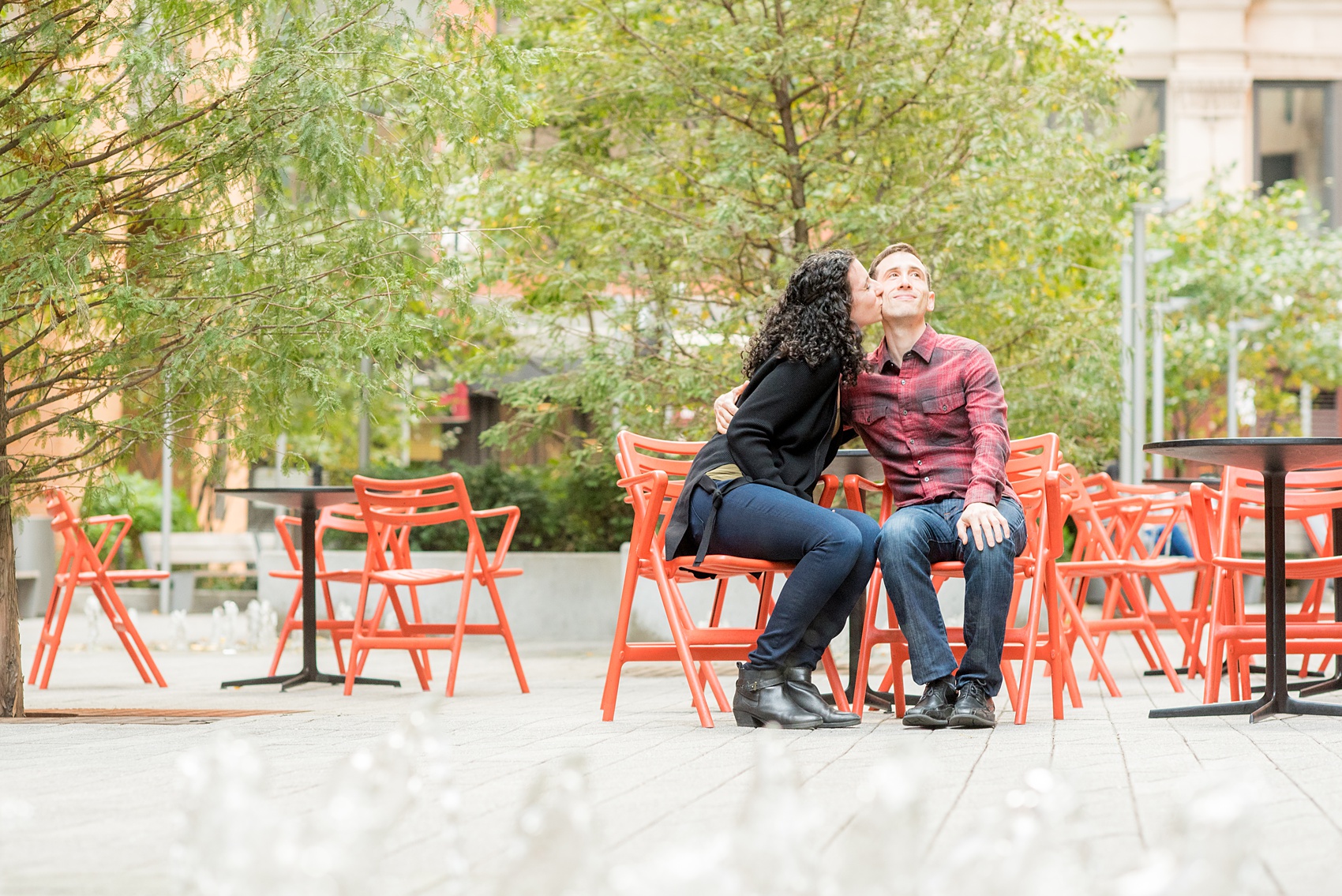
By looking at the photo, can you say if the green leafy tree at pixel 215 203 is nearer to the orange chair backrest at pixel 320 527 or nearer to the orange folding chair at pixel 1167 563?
the orange chair backrest at pixel 320 527

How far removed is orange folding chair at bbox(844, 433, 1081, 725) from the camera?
4867 millimetres

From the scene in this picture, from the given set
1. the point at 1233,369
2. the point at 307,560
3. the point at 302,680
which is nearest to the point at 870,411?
the point at 307,560

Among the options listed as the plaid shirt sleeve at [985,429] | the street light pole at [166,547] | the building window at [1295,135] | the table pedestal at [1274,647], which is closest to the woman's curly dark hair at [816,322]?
the plaid shirt sleeve at [985,429]

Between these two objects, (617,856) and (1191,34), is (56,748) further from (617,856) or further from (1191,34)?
(1191,34)

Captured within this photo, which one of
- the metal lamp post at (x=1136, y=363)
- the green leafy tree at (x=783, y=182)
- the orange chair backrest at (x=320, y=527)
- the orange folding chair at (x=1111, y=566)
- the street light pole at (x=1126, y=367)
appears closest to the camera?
the orange folding chair at (x=1111, y=566)

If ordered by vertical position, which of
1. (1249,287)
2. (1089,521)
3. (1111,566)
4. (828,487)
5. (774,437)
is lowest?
(1111,566)

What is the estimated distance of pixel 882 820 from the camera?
5.49 feet

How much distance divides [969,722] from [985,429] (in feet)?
3.17

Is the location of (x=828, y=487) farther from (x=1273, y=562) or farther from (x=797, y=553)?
(x=1273, y=562)

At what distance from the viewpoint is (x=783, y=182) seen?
8930 mm

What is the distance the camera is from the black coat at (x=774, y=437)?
191 inches

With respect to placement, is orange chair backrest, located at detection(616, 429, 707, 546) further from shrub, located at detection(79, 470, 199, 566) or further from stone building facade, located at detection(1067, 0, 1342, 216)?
stone building facade, located at detection(1067, 0, 1342, 216)

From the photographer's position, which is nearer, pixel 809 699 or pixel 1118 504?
pixel 809 699

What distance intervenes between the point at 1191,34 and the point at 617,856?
2818 cm
